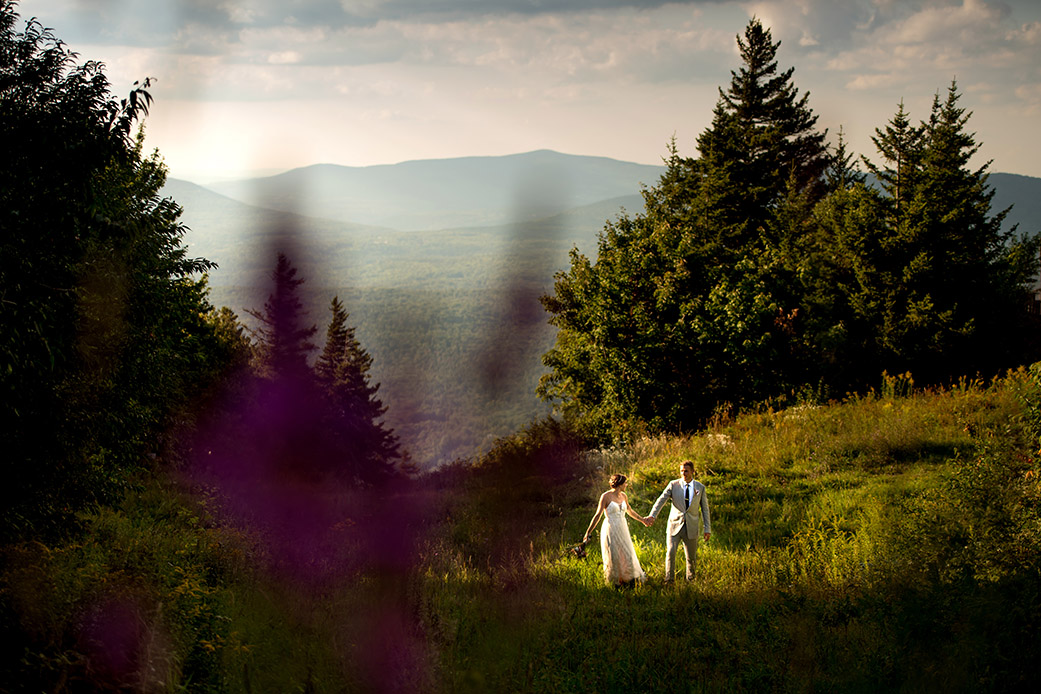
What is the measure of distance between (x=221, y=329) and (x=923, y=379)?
37408mm

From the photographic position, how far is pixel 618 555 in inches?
371

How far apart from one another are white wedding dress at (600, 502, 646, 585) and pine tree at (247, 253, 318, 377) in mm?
41119

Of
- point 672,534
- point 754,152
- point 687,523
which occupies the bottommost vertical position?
point 672,534

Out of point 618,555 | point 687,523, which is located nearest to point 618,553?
point 618,555

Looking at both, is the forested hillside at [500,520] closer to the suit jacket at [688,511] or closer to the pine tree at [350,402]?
the suit jacket at [688,511]

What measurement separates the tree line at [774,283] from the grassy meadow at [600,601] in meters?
8.27

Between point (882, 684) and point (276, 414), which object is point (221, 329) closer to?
point (276, 414)

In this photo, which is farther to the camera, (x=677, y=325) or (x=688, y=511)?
(x=677, y=325)

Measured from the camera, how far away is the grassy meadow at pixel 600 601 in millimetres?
6059

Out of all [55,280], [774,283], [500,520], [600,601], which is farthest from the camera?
[774,283]

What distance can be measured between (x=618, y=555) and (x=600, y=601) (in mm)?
827

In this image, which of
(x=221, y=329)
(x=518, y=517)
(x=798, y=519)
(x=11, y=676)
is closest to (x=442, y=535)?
(x=518, y=517)

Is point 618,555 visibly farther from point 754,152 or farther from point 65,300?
point 754,152

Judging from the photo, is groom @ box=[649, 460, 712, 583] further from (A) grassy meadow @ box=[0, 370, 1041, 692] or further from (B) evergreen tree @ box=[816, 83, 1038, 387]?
(B) evergreen tree @ box=[816, 83, 1038, 387]
